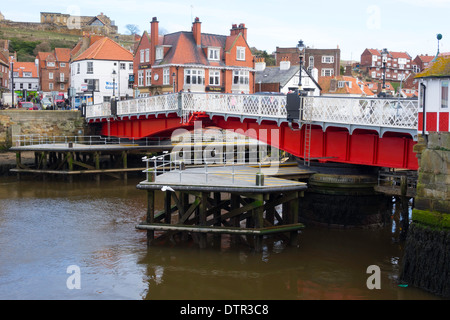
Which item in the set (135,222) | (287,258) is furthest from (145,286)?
(135,222)

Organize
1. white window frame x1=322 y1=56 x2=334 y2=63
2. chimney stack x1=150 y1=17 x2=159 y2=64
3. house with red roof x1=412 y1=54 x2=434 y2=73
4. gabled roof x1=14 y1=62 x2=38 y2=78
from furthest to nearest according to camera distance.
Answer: house with red roof x1=412 y1=54 x2=434 y2=73
gabled roof x1=14 y1=62 x2=38 y2=78
white window frame x1=322 y1=56 x2=334 y2=63
chimney stack x1=150 y1=17 x2=159 y2=64

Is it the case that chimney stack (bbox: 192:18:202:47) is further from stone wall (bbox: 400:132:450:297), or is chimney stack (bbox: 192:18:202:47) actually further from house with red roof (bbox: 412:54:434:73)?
house with red roof (bbox: 412:54:434:73)

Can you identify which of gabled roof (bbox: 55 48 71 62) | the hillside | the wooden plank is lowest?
the wooden plank

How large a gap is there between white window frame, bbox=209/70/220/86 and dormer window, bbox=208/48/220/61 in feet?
4.19

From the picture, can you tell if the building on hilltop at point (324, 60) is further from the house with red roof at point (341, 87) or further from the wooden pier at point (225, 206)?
the wooden pier at point (225, 206)

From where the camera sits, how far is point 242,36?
52688 mm

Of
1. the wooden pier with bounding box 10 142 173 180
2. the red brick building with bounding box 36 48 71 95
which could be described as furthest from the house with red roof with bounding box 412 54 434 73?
the wooden pier with bounding box 10 142 173 180

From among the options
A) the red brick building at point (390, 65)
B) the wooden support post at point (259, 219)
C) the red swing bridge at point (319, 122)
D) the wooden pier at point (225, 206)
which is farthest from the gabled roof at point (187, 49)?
the red brick building at point (390, 65)

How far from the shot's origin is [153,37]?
51.6 meters

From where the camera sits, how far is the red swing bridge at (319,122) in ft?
68.7

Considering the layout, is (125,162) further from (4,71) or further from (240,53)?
(4,71)

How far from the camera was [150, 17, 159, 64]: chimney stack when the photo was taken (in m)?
51.2

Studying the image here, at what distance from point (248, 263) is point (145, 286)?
393 centimetres

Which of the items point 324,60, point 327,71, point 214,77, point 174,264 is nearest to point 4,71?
point 214,77
